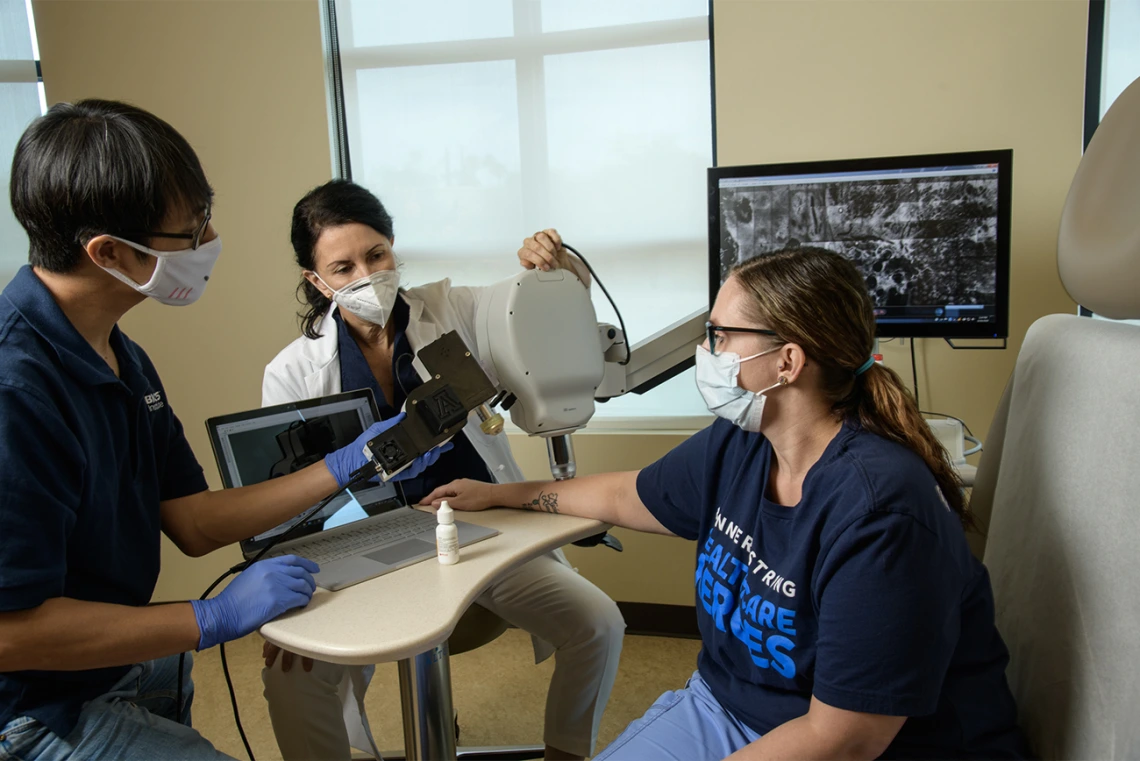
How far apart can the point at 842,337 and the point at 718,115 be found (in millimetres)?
1358

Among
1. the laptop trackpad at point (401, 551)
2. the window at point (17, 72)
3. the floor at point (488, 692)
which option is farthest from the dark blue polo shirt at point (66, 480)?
the window at point (17, 72)

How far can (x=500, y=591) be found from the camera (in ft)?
5.49

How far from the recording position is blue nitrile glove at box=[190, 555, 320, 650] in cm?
106

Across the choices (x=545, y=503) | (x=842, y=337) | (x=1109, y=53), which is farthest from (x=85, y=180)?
(x=1109, y=53)

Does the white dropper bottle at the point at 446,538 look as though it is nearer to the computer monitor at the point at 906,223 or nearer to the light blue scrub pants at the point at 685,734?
the light blue scrub pants at the point at 685,734

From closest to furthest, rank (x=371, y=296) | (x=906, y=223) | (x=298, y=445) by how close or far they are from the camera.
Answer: (x=298, y=445) → (x=371, y=296) → (x=906, y=223)

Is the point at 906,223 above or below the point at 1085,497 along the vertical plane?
above

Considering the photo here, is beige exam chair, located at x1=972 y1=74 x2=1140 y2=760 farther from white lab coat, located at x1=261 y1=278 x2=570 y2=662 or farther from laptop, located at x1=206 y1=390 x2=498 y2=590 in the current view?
white lab coat, located at x1=261 y1=278 x2=570 y2=662

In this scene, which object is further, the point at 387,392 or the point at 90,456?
the point at 387,392

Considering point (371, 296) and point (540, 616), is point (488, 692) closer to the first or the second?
point (540, 616)

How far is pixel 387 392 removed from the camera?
174cm

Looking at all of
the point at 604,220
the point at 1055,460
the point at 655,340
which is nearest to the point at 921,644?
the point at 1055,460

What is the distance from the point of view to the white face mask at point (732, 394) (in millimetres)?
1116

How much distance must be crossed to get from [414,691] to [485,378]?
59 centimetres
